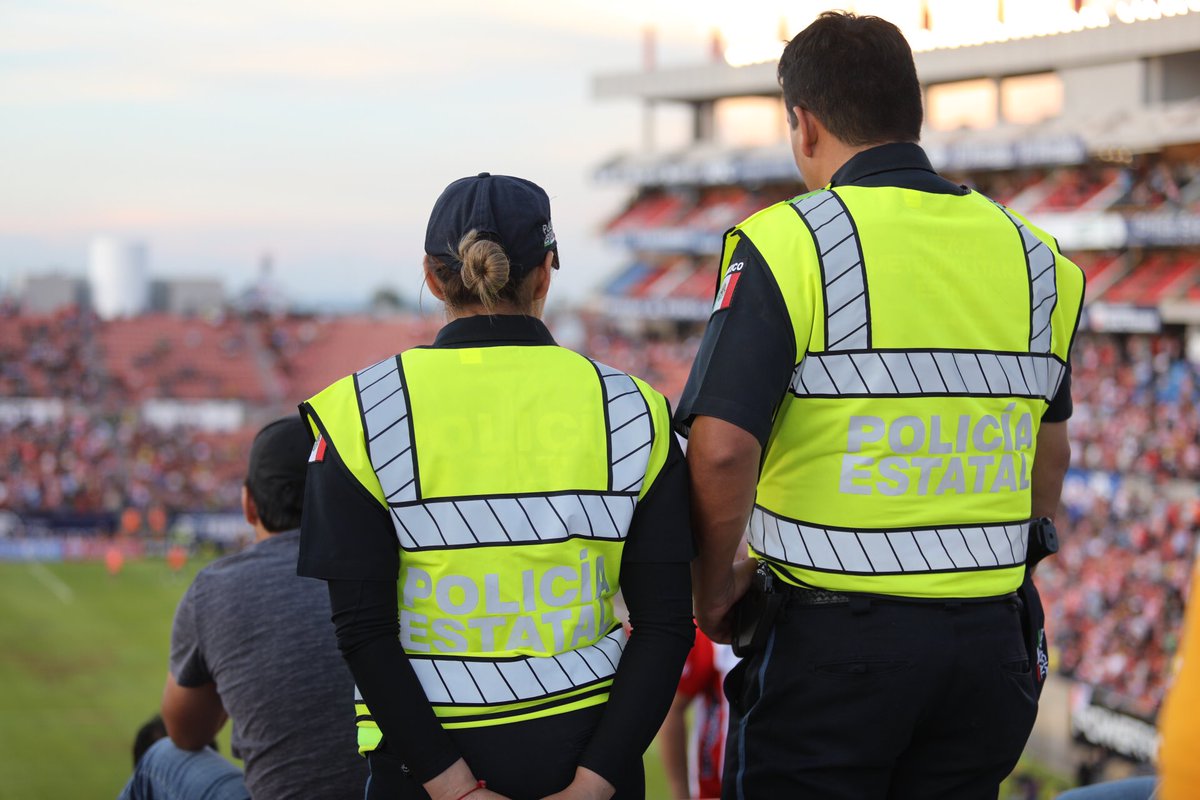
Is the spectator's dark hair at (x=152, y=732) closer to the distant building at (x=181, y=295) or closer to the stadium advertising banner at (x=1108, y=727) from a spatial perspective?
the stadium advertising banner at (x=1108, y=727)

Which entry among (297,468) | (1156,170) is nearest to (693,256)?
(1156,170)

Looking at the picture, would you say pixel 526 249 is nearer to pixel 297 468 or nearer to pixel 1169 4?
pixel 297 468

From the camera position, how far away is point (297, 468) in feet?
11.1

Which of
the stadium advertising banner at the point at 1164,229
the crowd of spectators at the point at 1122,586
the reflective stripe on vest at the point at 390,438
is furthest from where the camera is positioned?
the stadium advertising banner at the point at 1164,229

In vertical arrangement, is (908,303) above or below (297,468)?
above

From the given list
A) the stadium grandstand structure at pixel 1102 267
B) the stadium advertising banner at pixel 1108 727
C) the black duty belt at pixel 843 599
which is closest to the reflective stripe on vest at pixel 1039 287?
the black duty belt at pixel 843 599

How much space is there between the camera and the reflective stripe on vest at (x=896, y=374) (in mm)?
2346

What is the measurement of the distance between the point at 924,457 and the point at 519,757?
2.95ft

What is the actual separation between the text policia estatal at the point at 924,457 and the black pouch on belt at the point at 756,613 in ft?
0.77

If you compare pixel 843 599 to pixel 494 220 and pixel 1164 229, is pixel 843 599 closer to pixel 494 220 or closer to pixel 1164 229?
pixel 494 220

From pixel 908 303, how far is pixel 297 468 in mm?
1720

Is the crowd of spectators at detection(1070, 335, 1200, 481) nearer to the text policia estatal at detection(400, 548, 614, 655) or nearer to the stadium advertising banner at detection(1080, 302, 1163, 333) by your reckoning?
the stadium advertising banner at detection(1080, 302, 1163, 333)

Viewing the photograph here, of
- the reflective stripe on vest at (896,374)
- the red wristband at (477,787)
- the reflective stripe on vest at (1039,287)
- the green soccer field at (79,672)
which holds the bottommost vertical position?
the green soccer field at (79,672)

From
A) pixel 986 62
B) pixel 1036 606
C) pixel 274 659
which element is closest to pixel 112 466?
pixel 986 62
